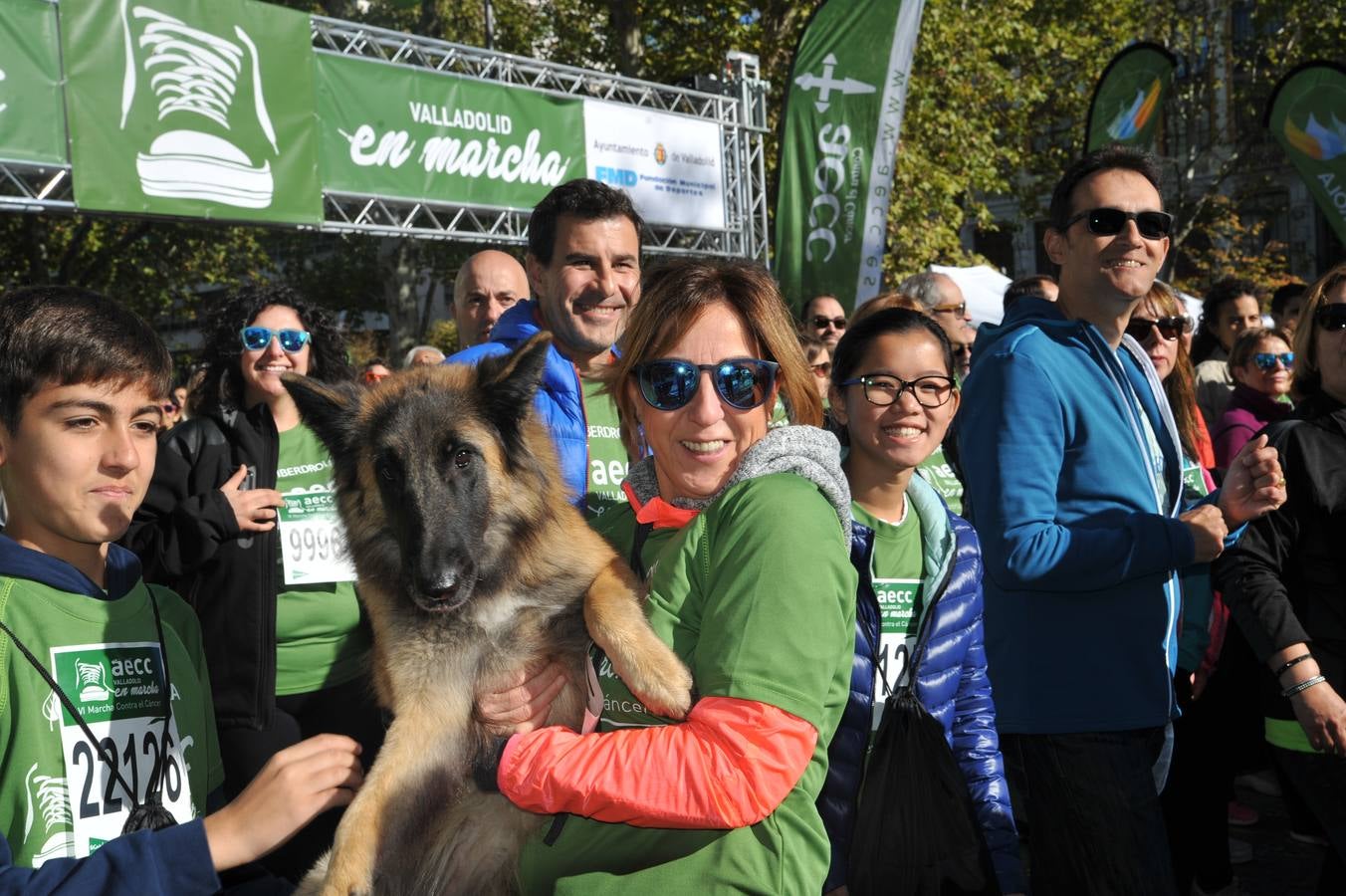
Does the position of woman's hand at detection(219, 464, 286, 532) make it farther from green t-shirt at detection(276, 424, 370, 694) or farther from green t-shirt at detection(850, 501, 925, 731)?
green t-shirt at detection(850, 501, 925, 731)

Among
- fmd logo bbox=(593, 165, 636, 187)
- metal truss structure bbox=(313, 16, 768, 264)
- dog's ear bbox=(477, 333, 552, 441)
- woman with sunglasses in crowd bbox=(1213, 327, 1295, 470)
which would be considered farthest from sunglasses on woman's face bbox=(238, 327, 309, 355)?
fmd logo bbox=(593, 165, 636, 187)

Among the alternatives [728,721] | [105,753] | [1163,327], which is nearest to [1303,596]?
[1163,327]

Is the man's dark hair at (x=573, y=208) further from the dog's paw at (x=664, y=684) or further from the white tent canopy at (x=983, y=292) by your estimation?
the white tent canopy at (x=983, y=292)

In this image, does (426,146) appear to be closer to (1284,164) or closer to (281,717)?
(281,717)

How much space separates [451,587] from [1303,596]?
2.78 m

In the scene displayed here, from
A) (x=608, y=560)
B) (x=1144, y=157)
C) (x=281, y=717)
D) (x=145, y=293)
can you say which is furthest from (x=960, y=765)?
(x=145, y=293)

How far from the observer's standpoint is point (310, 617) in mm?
4371

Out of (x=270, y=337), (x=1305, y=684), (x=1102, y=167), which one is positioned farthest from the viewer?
(x=270, y=337)

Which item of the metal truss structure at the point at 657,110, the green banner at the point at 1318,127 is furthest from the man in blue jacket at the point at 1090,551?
the green banner at the point at 1318,127

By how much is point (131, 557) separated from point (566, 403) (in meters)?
1.31

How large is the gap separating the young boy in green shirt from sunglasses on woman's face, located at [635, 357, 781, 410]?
89 centimetres

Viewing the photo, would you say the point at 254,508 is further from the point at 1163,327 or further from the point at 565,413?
the point at 1163,327

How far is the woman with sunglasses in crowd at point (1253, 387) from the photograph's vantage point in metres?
6.16

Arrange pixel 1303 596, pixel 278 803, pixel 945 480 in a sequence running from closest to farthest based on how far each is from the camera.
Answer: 1. pixel 278 803
2. pixel 1303 596
3. pixel 945 480
